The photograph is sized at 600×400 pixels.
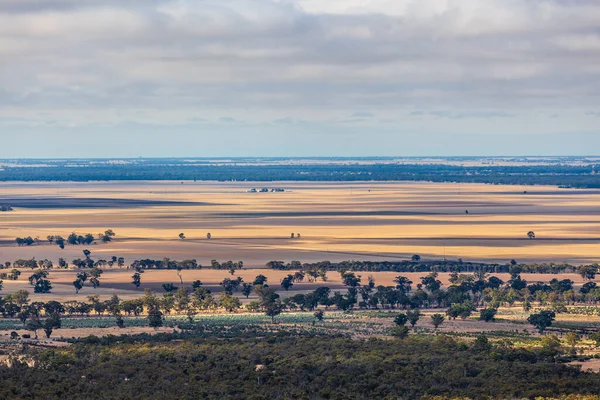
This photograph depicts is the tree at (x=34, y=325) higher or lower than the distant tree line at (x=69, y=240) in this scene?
lower

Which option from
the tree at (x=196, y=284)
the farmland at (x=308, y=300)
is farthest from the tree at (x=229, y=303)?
the tree at (x=196, y=284)

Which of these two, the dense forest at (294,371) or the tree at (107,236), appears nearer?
the dense forest at (294,371)

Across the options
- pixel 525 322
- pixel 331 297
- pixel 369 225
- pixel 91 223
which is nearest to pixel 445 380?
pixel 525 322

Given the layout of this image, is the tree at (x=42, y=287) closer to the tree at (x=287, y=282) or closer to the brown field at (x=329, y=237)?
the tree at (x=287, y=282)

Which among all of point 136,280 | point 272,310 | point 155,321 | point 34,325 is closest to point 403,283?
point 272,310

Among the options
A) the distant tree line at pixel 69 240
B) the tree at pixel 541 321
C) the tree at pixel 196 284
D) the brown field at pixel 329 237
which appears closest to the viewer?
the tree at pixel 541 321

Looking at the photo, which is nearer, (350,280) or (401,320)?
(401,320)

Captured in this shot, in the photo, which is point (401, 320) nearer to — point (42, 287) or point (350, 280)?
point (350, 280)

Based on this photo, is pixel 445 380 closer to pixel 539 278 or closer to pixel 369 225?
pixel 539 278
